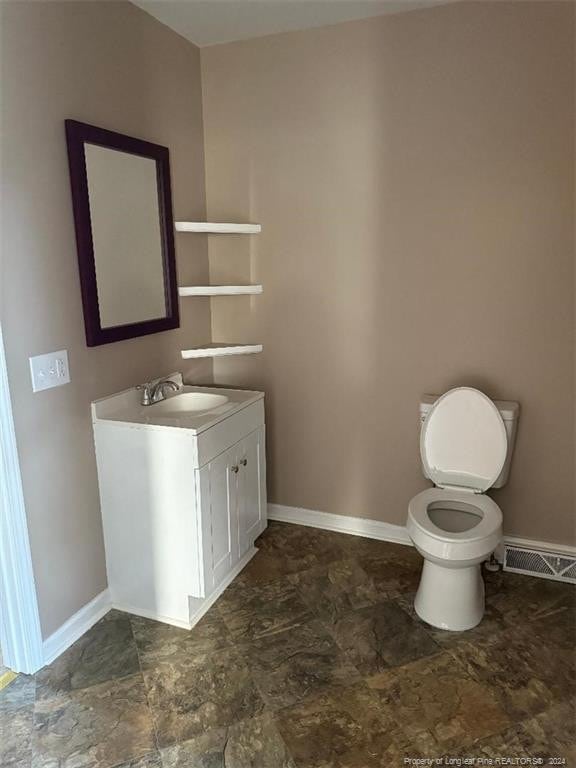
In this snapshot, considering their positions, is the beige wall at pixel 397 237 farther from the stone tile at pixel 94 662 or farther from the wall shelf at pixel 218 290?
the stone tile at pixel 94 662

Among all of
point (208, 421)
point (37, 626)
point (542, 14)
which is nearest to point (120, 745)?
point (37, 626)

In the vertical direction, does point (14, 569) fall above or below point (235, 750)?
above

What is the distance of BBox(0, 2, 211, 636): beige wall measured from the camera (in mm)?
1840

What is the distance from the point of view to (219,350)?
292 centimetres

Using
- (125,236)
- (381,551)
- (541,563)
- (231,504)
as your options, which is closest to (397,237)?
(125,236)

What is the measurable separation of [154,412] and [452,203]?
1.68m

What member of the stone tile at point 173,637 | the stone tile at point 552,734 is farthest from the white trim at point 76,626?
the stone tile at point 552,734

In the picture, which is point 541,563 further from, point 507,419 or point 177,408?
point 177,408

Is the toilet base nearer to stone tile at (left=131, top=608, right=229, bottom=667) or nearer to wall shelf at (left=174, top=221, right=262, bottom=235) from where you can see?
stone tile at (left=131, top=608, right=229, bottom=667)

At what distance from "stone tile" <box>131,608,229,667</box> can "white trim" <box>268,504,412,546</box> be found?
0.89m

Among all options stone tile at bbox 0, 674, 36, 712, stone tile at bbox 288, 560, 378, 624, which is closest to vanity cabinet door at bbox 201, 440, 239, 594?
stone tile at bbox 288, 560, 378, 624

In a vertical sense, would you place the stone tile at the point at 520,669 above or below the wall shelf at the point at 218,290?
below

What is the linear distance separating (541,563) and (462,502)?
58 cm

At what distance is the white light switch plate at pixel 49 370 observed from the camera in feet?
6.40
